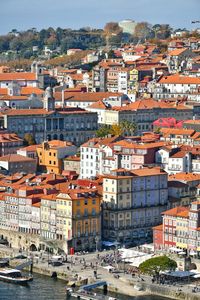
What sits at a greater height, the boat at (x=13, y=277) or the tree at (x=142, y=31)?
the tree at (x=142, y=31)

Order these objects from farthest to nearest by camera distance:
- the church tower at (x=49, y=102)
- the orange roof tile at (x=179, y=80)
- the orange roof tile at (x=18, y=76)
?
the orange roof tile at (x=18, y=76) < the orange roof tile at (x=179, y=80) < the church tower at (x=49, y=102)

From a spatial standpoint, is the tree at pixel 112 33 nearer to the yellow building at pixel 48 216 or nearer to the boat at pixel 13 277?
the yellow building at pixel 48 216

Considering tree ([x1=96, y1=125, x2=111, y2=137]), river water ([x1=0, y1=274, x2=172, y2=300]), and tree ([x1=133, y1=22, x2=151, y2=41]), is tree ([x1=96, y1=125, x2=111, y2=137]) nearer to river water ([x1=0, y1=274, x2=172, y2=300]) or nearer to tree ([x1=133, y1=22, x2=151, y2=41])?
river water ([x1=0, y1=274, x2=172, y2=300])

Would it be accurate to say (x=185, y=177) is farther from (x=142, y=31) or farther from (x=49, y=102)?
(x=142, y=31)

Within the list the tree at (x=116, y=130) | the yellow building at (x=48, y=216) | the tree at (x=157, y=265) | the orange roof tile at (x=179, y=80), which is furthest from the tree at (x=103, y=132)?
the tree at (x=157, y=265)

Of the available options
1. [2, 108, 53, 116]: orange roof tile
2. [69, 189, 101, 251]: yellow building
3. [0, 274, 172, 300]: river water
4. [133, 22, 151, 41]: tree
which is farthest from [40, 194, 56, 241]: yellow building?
[133, 22, 151, 41]: tree

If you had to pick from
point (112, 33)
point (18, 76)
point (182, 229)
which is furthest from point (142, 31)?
point (182, 229)
